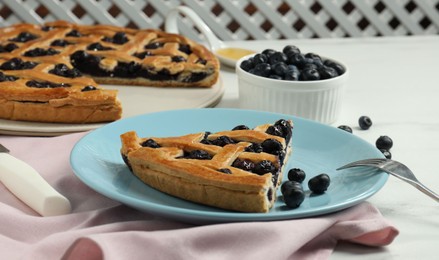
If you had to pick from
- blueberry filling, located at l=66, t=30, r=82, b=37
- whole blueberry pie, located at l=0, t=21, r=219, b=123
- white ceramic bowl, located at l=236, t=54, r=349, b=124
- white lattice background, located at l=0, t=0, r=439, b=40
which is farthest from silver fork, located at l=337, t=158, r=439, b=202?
white lattice background, located at l=0, t=0, r=439, b=40

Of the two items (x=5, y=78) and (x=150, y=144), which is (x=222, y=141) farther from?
(x=5, y=78)

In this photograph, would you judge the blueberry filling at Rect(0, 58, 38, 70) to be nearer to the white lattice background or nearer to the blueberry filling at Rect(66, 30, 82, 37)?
the blueberry filling at Rect(66, 30, 82, 37)

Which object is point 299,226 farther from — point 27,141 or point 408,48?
point 408,48

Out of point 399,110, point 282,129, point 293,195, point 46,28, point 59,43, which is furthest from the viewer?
point 46,28

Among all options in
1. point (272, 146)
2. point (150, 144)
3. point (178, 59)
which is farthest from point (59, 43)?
point (272, 146)

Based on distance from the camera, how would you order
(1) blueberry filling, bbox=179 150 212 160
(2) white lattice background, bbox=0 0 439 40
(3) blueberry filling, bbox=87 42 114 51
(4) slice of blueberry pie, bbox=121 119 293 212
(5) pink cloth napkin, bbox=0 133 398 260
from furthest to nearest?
(2) white lattice background, bbox=0 0 439 40 → (3) blueberry filling, bbox=87 42 114 51 → (1) blueberry filling, bbox=179 150 212 160 → (4) slice of blueberry pie, bbox=121 119 293 212 → (5) pink cloth napkin, bbox=0 133 398 260

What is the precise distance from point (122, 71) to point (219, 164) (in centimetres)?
82

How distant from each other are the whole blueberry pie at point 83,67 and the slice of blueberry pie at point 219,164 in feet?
1.15

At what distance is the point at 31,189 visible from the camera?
1153 millimetres

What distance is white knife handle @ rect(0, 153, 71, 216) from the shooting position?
44.5 inches

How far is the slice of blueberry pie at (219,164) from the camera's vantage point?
1081 mm

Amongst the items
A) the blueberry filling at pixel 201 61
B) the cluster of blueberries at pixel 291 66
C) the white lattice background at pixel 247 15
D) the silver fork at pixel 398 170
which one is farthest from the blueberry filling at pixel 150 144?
the white lattice background at pixel 247 15

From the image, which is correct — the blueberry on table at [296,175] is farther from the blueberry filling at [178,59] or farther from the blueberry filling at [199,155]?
the blueberry filling at [178,59]

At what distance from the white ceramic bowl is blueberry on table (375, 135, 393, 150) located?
0.17 m
